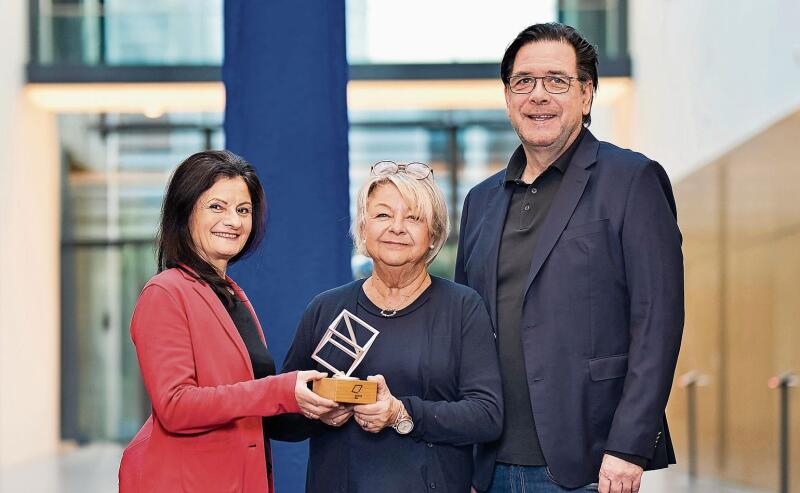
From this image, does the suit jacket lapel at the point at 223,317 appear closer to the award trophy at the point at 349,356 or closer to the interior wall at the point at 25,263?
the award trophy at the point at 349,356

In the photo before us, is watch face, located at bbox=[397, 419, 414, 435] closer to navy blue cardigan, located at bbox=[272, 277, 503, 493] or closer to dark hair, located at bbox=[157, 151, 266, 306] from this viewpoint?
navy blue cardigan, located at bbox=[272, 277, 503, 493]

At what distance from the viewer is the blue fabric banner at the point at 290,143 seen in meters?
4.30

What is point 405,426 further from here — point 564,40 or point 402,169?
point 564,40

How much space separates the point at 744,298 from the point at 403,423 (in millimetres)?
9093

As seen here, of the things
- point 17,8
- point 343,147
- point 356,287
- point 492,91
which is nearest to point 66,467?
point 17,8

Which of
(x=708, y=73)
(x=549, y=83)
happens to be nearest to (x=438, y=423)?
(x=549, y=83)

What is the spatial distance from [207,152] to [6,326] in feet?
40.5

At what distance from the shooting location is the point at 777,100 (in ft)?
30.0

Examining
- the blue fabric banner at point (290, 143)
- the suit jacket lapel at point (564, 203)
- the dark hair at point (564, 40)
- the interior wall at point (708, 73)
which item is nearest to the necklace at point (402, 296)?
the suit jacket lapel at point (564, 203)

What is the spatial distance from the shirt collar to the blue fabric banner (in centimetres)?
110

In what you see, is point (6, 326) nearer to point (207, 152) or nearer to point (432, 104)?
point (432, 104)

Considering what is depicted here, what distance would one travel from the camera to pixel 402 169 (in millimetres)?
3119

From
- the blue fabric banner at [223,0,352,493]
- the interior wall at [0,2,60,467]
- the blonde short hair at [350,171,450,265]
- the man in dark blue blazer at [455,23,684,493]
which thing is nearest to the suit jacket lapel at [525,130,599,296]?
the man in dark blue blazer at [455,23,684,493]

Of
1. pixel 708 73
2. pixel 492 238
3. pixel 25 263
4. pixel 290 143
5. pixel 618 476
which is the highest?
pixel 708 73
